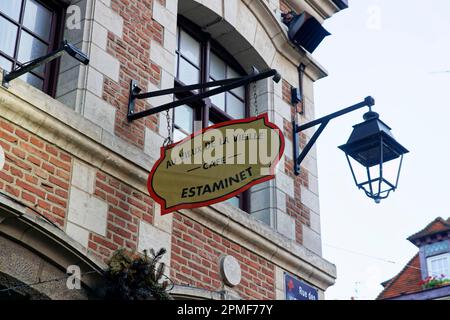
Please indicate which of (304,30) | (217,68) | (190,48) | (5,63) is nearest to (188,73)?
(190,48)

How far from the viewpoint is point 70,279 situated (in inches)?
251

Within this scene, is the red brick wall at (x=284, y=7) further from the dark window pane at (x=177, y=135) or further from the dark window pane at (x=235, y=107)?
the dark window pane at (x=177, y=135)

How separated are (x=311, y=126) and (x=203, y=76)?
1.26 meters

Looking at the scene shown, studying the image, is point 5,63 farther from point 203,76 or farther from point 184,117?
point 203,76

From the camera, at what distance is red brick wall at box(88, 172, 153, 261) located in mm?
6879

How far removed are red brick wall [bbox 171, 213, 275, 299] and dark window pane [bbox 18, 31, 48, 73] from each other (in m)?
1.81

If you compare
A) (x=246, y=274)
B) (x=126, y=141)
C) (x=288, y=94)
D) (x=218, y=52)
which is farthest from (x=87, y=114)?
(x=288, y=94)

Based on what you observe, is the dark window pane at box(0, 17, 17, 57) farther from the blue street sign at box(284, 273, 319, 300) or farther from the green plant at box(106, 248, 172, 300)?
the blue street sign at box(284, 273, 319, 300)

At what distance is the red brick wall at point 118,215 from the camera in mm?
6879

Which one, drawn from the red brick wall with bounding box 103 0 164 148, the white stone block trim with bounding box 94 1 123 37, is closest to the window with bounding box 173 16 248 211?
the red brick wall with bounding box 103 0 164 148

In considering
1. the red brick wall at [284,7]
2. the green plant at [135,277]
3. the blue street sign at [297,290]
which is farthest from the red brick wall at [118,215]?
the red brick wall at [284,7]

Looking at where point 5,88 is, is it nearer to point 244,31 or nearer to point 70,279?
point 70,279
